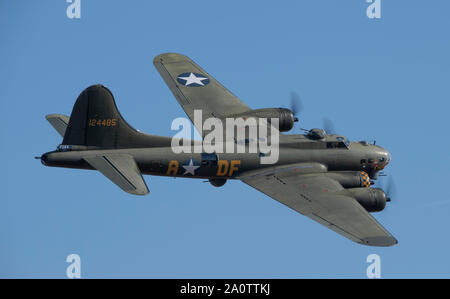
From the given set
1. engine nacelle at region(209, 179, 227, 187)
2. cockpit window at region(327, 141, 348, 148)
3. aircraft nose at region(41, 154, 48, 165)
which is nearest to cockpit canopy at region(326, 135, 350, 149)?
cockpit window at region(327, 141, 348, 148)

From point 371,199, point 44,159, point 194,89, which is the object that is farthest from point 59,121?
point 371,199

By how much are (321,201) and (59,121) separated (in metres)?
18.2

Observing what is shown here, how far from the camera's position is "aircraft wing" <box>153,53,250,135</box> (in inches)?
2419

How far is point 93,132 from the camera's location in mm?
53438

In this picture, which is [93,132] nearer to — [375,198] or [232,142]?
[232,142]

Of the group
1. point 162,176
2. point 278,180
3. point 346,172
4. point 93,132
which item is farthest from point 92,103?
point 346,172

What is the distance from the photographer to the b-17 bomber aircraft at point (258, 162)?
2025 inches

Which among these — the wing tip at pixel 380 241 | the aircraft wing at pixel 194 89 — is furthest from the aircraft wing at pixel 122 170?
the wing tip at pixel 380 241

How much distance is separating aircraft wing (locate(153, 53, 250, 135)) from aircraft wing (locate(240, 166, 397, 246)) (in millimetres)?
7023

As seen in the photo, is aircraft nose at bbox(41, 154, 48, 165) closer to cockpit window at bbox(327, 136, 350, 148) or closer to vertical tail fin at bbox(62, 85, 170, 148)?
vertical tail fin at bbox(62, 85, 170, 148)

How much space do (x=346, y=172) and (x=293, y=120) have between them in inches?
234

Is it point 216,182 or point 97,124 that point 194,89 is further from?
point 97,124

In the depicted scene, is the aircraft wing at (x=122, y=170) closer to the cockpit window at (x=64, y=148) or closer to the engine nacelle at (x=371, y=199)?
the cockpit window at (x=64, y=148)

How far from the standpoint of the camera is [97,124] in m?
53.6
